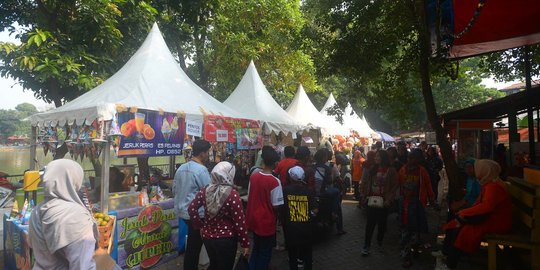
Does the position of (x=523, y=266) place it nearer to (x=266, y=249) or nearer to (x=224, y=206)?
(x=266, y=249)

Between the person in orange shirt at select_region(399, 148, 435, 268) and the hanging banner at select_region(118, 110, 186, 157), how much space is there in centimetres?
383

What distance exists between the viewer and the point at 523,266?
4051 mm

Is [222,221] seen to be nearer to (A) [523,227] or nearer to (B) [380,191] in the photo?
(B) [380,191]

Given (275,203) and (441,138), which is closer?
(275,203)

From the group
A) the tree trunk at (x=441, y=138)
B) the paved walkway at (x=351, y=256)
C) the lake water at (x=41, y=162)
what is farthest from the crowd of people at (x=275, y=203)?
the lake water at (x=41, y=162)

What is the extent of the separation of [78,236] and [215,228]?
131 cm

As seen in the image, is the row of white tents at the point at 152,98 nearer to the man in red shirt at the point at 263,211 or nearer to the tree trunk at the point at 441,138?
the man in red shirt at the point at 263,211

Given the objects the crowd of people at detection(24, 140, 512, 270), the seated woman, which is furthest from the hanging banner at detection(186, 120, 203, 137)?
the seated woman

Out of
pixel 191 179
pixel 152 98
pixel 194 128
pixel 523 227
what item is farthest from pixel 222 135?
pixel 523 227

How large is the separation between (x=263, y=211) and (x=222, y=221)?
0.76m

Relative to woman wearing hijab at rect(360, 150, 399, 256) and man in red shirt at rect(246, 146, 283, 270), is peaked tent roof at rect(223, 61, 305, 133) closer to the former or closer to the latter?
woman wearing hijab at rect(360, 150, 399, 256)

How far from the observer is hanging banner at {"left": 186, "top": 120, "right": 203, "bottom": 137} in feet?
20.2

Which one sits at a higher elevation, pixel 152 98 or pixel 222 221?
pixel 152 98

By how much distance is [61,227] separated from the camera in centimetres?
236
